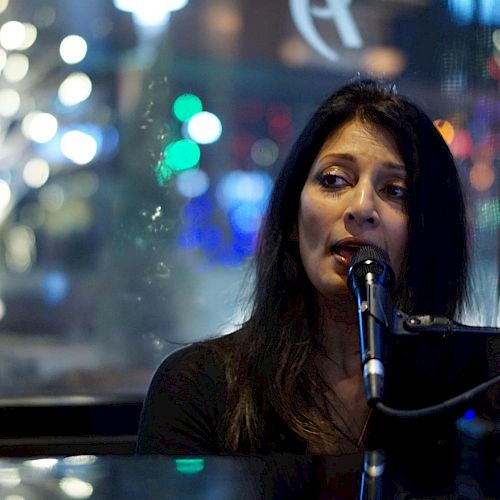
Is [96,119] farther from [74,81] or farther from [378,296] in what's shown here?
[378,296]

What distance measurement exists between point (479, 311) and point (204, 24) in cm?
116

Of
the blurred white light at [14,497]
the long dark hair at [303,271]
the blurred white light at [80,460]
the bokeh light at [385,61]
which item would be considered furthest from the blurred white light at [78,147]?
the blurred white light at [14,497]

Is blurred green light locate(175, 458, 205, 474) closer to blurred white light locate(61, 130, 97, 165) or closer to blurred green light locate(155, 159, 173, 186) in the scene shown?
blurred green light locate(155, 159, 173, 186)

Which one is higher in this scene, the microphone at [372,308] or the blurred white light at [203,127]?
the blurred white light at [203,127]

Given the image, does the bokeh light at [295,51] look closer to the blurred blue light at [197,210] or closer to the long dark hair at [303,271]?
the blurred blue light at [197,210]

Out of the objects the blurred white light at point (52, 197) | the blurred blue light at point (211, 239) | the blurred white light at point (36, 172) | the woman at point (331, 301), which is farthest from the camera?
the blurred white light at point (52, 197)

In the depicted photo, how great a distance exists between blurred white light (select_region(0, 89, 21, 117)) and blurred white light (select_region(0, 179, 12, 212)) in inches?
12.6

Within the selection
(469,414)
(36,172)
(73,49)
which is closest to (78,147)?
(36,172)

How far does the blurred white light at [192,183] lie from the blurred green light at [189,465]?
1278mm

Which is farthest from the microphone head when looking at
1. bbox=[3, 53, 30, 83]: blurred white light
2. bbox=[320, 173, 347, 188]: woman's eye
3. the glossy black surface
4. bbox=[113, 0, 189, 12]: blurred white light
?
bbox=[3, 53, 30, 83]: blurred white light

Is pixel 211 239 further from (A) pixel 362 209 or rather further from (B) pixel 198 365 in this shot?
(A) pixel 362 209

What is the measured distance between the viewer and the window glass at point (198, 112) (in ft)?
6.86

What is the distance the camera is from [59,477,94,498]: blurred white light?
77 cm

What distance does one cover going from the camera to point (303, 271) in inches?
A: 57.4
